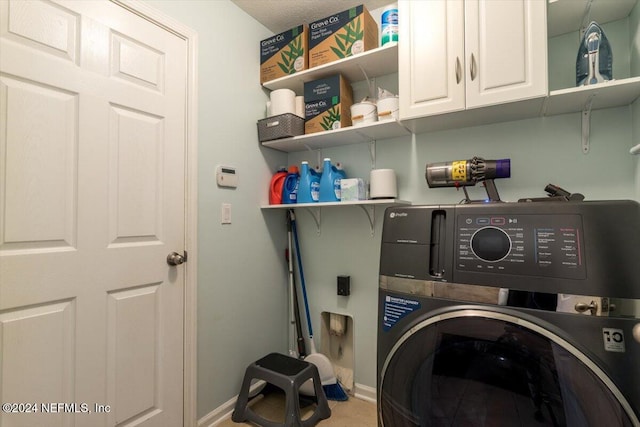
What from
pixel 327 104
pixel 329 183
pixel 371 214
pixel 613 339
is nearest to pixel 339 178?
pixel 329 183

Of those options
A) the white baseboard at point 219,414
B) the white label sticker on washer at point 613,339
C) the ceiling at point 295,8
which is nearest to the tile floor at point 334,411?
the white baseboard at point 219,414

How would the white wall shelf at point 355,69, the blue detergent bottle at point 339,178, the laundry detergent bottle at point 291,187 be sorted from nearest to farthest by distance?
the white wall shelf at point 355,69, the blue detergent bottle at point 339,178, the laundry detergent bottle at point 291,187

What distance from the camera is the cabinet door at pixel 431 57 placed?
1.42m

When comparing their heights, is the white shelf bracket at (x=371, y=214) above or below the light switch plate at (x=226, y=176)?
below

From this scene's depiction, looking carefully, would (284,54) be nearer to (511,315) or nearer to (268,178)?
(268,178)

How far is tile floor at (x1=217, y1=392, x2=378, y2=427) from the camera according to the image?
176 centimetres

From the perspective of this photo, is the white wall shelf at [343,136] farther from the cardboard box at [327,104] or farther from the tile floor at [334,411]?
the tile floor at [334,411]

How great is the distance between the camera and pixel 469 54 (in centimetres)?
139

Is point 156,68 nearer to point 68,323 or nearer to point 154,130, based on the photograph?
point 154,130

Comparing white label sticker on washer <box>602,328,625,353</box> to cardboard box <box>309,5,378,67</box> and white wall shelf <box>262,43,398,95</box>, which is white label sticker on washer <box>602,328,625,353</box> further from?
cardboard box <box>309,5,378,67</box>

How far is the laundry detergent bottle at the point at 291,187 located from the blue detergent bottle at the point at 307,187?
0.28 feet

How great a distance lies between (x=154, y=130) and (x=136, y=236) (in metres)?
0.52

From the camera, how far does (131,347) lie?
1.43 meters

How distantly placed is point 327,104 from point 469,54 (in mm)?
823
